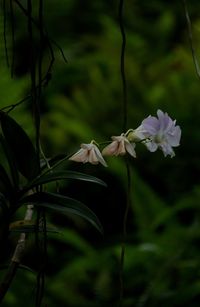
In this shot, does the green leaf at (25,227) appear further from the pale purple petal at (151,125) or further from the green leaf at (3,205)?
the pale purple petal at (151,125)

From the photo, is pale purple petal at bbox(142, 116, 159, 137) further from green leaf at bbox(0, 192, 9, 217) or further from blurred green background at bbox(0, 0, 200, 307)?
blurred green background at bbox(0, 0, 200, 307)

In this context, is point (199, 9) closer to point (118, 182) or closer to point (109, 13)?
point (109, 13)

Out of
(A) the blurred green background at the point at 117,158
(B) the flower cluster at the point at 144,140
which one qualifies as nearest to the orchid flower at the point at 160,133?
(B) the flower cluster at the point at 144,140

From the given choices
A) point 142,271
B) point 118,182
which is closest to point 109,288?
point 142,271

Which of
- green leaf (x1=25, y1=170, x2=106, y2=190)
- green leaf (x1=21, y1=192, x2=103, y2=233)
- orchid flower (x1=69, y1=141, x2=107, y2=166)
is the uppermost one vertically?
orchid flower (x1=69, y1=141, x2=107, y2=166)

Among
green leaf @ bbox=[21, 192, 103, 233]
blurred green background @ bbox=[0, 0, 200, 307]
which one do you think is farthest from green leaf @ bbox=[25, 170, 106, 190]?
blurred green background @ bbox=[0, 0, 200, 307]

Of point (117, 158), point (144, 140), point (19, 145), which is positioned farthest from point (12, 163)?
point (117, 158)
